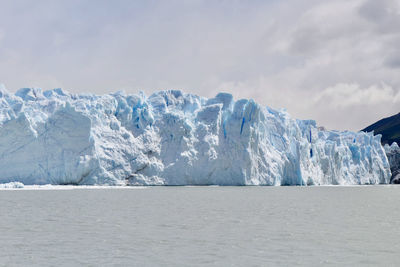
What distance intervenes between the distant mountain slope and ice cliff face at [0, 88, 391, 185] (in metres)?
104

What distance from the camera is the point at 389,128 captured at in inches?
6501

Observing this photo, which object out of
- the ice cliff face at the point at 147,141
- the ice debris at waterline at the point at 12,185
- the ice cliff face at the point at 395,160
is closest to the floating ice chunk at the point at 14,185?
the ice debris at waterline at the point at 12,185

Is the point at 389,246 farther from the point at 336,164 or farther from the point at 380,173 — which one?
the point at 380,173

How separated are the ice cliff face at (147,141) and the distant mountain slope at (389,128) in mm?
103751

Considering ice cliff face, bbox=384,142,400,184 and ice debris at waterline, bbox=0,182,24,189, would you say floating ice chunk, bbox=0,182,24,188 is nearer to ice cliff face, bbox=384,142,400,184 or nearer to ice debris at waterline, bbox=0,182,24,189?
ice debris at waterline, bbox=0,182,24,189

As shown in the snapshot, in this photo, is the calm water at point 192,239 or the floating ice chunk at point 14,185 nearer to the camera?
the calm water at point 192,239

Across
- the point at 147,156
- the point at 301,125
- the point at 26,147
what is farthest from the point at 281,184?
the point at 26,147

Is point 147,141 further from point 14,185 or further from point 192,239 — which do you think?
point 192,239

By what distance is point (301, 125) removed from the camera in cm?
6059

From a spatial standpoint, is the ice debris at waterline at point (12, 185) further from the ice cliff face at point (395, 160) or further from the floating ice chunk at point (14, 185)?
the ice cliff face at point (395, 160)

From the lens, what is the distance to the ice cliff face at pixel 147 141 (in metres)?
41.2

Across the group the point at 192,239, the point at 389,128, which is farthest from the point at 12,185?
the point at 389,128

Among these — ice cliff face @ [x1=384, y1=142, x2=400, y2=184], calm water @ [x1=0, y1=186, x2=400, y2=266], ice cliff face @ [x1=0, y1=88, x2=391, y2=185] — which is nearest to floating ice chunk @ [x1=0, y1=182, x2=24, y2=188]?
ice cliff face @ [x1=0, y1=88, x2=391, y2=185]

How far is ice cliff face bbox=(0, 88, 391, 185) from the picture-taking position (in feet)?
135
